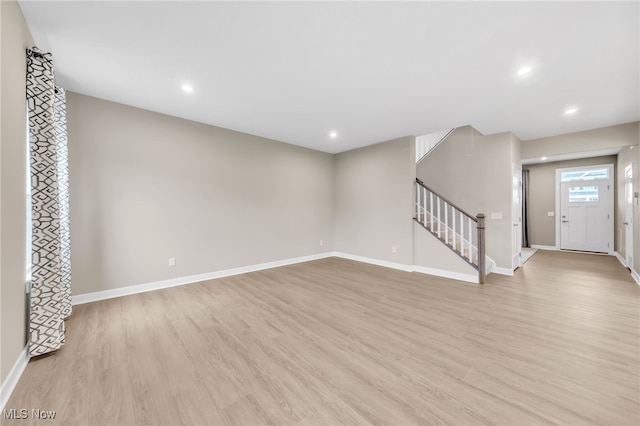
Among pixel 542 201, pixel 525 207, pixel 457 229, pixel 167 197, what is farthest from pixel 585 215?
pixel 167 197

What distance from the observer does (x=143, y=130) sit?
347cm

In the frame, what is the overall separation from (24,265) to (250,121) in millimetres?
3074

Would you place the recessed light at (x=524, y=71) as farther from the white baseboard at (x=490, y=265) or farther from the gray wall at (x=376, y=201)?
the white baseboard at (x=490, y=265)

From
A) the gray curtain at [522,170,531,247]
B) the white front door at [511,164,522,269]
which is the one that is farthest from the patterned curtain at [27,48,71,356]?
the gray curtain at [522,170,531,247]

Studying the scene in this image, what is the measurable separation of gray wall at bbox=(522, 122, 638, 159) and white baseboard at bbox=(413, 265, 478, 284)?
123 inches

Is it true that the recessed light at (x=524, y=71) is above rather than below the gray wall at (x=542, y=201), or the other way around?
above

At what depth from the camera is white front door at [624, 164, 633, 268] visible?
4.23 m

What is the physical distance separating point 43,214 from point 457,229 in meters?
6.07

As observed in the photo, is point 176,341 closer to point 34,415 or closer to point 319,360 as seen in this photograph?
point 34,415

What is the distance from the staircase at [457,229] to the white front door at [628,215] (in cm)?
264

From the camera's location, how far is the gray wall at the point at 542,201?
669 centimetres

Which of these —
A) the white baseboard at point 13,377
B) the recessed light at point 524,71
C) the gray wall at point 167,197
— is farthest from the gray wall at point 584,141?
the white baseboard at point 13,377

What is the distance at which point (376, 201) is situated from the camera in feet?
17.2

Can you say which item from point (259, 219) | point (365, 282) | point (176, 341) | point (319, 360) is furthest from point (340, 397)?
point (259, 219)
